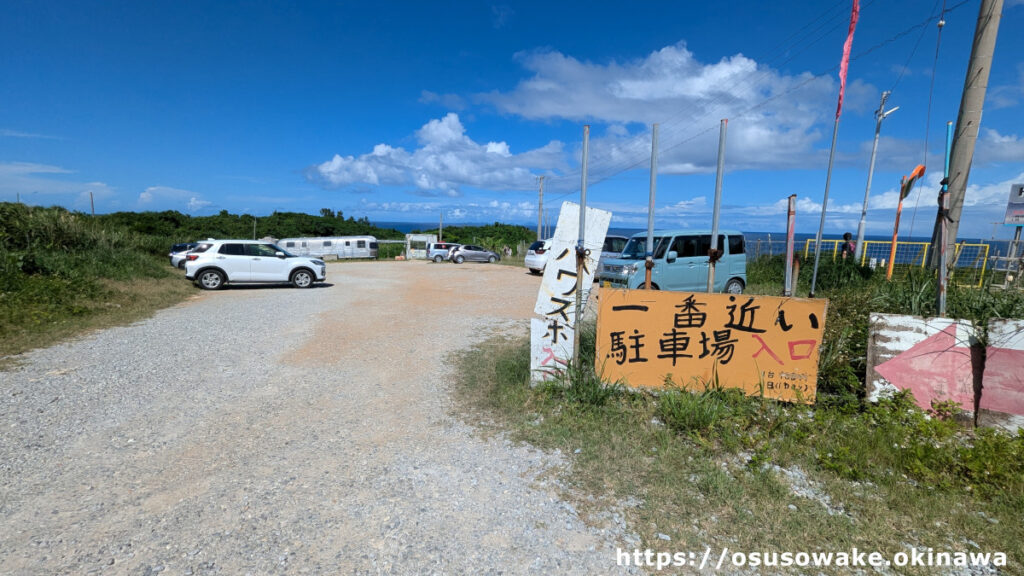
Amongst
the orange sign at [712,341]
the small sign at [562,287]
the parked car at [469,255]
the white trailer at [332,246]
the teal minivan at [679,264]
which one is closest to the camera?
the orange sign at [712,341]

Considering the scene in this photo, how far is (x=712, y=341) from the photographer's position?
14.9ft

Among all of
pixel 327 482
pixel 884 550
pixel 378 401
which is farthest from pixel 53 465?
pixel 884 550

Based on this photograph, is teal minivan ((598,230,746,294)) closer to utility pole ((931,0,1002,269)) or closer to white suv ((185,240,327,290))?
utility pole ((931,0,1002,269))

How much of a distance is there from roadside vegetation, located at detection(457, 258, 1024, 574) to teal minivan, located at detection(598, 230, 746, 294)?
198 inches

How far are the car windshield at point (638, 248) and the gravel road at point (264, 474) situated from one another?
6218 millimetres

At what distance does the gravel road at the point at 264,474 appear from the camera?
2.52 m

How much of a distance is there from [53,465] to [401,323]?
5761 mm

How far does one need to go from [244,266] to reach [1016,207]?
19992 mm

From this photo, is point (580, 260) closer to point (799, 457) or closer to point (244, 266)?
point (799, 457)

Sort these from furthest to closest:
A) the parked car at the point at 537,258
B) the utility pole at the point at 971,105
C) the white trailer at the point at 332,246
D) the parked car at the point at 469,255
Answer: the white trailer at the point at 332,246
the parked car at the point at 469,255
the parked car at the point at 537,258
the utility pole at the point at 971,105

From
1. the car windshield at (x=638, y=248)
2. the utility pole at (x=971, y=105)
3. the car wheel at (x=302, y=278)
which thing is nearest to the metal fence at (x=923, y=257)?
the utility pole at (x=971, y=105)

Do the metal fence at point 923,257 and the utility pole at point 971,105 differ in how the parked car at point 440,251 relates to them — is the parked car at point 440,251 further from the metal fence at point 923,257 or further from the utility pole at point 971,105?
the utility pole at point 971,105

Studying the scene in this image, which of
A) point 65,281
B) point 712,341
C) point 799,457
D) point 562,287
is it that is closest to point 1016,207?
point 712,341

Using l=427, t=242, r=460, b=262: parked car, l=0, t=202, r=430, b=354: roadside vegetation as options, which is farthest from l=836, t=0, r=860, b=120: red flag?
l=427, t=242, r=460, b=262: parked car
